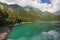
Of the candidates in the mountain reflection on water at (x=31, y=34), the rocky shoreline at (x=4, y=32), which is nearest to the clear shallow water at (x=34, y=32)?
the mountain reflection on water at (x=31, y=34)

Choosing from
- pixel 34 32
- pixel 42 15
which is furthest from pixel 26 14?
pixel 34 32

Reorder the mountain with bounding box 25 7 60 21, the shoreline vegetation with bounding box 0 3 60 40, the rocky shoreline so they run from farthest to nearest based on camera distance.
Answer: the mountain with bounding box 25 7 60 21 < the shoreline vegetation with bounding box 0 3 60 40 < the rocky shoreline

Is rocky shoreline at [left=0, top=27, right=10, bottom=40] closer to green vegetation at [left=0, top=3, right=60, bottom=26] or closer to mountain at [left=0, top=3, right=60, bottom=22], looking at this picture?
green vegetation at [left=0, top=3, right=60, bottom=26]

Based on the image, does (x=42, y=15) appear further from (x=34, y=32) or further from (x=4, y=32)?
(x=4, y=32)

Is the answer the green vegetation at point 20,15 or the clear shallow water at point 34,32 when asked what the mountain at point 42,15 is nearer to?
the green vegetation at point 20,15

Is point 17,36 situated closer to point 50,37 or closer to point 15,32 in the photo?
point 15,32

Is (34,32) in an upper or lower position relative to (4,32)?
lower

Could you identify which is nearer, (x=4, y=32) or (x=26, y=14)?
(x=4, y=32)

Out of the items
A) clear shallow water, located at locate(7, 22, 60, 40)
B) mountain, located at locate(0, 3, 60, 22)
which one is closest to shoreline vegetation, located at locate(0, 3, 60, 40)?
mountain, located at locate(0, 3, 60, 22)
